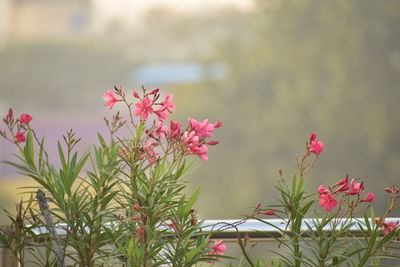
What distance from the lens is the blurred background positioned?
43.7 feet

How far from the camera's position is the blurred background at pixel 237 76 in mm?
13305

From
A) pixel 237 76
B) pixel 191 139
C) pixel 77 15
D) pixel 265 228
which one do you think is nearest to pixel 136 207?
pixel 191 139

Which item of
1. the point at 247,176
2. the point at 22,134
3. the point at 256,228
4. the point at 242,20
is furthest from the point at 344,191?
the point at 242,20

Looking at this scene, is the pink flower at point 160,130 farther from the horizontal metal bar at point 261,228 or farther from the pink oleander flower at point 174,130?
the horizontal metal bar at point 261,228

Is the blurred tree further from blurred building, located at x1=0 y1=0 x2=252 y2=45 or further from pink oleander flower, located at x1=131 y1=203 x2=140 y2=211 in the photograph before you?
pink oleander flower, located at x1=131 y1=203 x2=140 y2=211

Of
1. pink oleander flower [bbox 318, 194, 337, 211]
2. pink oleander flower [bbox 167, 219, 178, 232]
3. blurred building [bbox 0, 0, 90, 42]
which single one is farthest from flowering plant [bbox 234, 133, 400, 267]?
blurred building [bbox 0, 0, 90, 42]

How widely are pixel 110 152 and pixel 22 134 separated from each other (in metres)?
0.16

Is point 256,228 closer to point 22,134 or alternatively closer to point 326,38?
point 22,134

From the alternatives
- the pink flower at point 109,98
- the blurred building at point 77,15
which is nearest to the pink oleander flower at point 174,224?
the pink flower at point 109,98

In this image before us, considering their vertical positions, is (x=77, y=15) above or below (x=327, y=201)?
above

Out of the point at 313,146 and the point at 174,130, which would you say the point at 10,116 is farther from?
the point at 313,146

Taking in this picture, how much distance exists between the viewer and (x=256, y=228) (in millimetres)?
1088

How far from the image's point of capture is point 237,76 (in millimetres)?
13859

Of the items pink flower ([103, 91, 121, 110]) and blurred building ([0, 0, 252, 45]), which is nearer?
pink flower ([103, 91, 121, 110])
